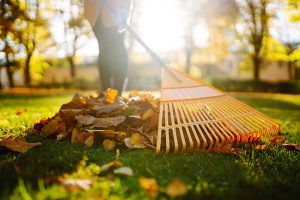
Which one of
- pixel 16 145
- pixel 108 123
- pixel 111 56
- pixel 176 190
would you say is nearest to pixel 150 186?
pixel 176 190

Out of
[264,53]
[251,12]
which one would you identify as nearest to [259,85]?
[264,53]

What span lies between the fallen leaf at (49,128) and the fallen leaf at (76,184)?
2.92 feet

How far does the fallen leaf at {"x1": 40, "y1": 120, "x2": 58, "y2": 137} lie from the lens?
1.85 metres

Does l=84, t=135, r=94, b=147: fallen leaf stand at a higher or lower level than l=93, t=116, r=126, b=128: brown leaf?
lower

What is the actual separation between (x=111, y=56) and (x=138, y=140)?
1.36 metres

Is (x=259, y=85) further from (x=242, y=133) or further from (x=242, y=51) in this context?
(x=242, y=133)

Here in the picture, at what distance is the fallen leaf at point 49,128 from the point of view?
1853mm

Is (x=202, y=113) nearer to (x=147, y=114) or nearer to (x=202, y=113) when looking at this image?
(x=202, y=113)

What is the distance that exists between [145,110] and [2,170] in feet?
3.81

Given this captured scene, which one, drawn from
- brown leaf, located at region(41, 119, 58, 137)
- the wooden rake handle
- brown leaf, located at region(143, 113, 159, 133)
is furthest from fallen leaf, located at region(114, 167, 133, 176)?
the wooden rake handle

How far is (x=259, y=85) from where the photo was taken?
13164 mm

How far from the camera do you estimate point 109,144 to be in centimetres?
169

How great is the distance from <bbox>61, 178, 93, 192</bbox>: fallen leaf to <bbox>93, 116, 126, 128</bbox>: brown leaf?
0.76 m

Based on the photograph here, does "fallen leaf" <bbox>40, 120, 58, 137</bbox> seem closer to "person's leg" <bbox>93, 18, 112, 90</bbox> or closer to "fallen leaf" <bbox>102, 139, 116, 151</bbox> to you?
"fallen leaf" <bbox>102, 139, 116, 151</bbox>
